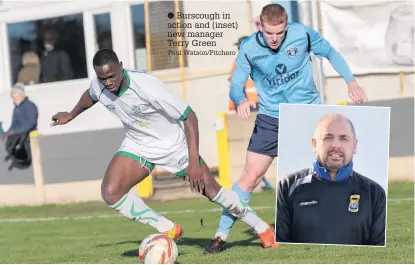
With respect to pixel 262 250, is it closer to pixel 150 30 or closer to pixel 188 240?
pixel 188 240

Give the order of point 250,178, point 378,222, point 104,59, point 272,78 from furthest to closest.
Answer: point 250,178
point 272,78
point 104,59
point 378,222

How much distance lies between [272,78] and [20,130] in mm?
11398

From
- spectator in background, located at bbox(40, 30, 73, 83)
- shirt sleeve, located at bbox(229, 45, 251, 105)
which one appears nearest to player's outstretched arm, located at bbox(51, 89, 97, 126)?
shirt sleeve, located at bbox(229, 45, 251, 105)

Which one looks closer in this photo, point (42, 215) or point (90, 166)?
point (42, 215)

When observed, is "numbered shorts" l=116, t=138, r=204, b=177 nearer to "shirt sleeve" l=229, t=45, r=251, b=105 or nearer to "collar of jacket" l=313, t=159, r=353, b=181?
"shirt sleeve" l=229, t=45, r=251, b=105

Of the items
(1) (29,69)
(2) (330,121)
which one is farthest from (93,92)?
(1) (29,69)

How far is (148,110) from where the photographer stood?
928 centimetres

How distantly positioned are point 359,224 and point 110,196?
2347 millimetres

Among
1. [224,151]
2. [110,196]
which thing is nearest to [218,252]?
[110,196]

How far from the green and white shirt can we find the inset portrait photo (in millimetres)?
1215

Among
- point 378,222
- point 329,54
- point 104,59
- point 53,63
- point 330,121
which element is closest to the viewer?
point 330,121

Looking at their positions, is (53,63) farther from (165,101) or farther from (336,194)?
(336,194)

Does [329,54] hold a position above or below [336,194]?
above

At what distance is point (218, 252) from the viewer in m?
9.55
